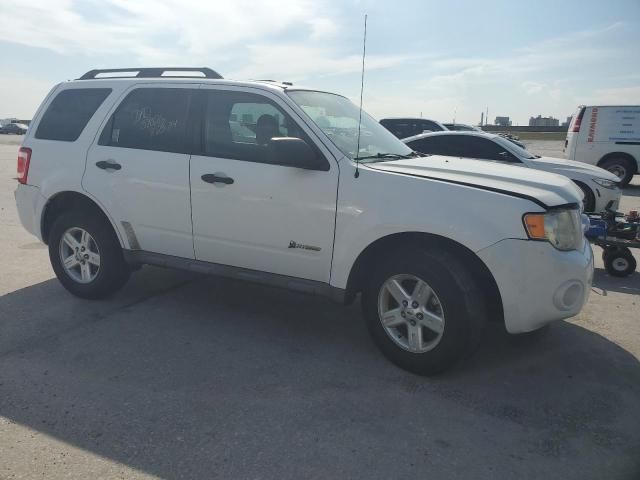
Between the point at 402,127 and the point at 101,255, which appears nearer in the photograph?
the point at 101,255

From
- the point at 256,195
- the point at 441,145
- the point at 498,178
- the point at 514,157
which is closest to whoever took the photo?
the point at 498,178

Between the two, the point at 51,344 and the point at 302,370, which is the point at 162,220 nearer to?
the point at 51,344

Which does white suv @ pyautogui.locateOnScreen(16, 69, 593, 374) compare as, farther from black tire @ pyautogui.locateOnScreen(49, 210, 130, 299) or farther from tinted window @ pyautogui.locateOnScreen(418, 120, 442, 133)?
tinted window @ pyautogui.locateOnScreen(418, 120, 442, 133)

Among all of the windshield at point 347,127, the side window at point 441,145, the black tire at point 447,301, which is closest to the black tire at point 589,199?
the side window at point 441,145

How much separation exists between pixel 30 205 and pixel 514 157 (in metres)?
6.94

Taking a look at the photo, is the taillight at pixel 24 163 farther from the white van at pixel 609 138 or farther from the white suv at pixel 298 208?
the white van at pixel 609 138

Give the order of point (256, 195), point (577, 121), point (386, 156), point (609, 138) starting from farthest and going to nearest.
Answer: point (577, 121) → point (609, 138) → point (386, 156) → point (256, 195)

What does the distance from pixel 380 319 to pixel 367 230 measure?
63 cm

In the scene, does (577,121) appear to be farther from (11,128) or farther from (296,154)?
(11,128)

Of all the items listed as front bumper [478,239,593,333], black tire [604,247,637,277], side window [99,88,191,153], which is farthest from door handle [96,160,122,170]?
black tire [604,247,637,277]

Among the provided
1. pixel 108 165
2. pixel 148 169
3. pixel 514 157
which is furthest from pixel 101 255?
pixel 514 157

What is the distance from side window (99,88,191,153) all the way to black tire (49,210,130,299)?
0.72 meters

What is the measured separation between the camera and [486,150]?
8531mm

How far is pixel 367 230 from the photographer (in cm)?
347
